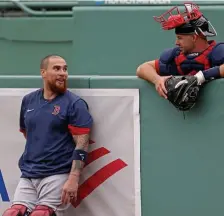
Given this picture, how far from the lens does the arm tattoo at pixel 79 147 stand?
4.66 m

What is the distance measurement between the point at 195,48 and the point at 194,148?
0.72 meters

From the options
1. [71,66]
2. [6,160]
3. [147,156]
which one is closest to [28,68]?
[71,66]

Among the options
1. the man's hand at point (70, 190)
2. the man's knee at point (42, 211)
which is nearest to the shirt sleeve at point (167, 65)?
the man's hand at point (70, 190)

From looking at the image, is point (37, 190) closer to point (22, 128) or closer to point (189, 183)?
point (22, 128)

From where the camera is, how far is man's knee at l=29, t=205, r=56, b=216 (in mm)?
4539

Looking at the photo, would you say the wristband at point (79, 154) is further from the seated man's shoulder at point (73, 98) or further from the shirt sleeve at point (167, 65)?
the shirt sleeve at point (167, 65)

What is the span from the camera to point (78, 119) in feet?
15.4

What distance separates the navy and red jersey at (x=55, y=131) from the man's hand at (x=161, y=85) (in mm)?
569

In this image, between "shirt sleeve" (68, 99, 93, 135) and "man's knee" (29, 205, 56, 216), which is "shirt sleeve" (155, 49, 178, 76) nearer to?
"shirt sleeve" (68, 99, 93, 135)

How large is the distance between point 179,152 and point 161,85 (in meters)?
0.55

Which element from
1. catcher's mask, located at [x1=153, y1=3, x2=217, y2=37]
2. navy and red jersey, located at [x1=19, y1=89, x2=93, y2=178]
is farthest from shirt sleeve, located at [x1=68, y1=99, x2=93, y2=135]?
catcher's mask, located at [x1=153, y1=3, x2=217, y2=37]

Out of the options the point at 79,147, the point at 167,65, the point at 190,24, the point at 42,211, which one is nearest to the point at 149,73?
the point at 167,65

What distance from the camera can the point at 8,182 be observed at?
5.17 meters

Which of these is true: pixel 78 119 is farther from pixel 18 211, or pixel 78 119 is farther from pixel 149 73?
pixel 18 211
